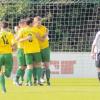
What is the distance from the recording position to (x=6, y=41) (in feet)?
57.0

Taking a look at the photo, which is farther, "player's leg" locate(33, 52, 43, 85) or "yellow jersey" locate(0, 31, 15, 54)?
"player's leg" locate(33, 52, 43, 85)

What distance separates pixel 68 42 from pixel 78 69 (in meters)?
1.66

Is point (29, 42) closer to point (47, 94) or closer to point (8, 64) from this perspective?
point (8, 64)

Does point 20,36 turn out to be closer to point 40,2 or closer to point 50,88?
point 50,88

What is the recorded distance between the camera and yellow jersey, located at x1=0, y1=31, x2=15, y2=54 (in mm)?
17125

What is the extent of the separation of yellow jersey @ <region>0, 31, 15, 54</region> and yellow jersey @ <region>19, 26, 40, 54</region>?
1.54 m

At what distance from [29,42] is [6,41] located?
203cm

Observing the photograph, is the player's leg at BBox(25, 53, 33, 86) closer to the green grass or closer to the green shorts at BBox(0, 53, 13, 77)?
the green grass

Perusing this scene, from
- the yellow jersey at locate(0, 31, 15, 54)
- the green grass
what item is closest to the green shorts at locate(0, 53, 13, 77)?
the yellow jersey at locate(0, 31, 15, 54)

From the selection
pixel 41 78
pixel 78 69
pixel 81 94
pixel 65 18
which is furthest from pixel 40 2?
pixel 81 94

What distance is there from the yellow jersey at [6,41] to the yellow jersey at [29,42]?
1.54 m

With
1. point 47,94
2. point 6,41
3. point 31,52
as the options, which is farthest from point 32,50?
point 47,94

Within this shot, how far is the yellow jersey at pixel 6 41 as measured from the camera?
17125mm

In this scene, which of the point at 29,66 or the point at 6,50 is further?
the point at 29,66
